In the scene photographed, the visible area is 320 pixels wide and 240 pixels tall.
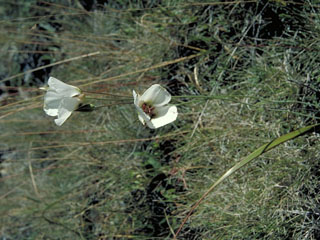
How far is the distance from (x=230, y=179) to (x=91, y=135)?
0.80m

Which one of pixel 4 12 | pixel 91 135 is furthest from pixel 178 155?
pixel 4 12

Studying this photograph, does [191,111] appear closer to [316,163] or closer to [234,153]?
[234,153]

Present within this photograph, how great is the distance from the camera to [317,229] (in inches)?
41.6

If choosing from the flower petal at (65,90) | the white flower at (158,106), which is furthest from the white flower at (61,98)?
the white flower at (158,106)

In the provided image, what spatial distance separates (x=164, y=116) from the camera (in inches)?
34.4

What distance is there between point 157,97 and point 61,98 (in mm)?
237

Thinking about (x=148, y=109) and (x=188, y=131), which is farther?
(x=188, y=131)

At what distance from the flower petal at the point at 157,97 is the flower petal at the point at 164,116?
17mm

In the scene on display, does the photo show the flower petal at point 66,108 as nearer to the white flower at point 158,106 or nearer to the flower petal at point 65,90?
the flower petal at point 65,90

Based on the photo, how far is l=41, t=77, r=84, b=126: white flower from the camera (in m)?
0.81

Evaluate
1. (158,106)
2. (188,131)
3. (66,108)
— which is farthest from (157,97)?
(188,131)

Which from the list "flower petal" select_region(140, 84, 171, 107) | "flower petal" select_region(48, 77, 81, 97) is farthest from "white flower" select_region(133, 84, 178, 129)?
"flower petal" select_region(48, 77, 81, 97)

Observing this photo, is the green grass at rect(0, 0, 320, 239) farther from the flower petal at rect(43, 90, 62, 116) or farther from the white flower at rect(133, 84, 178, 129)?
the flower petal at rect(43, 90, 62, 116)

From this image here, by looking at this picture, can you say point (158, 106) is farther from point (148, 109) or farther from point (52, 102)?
point (52, 102)
